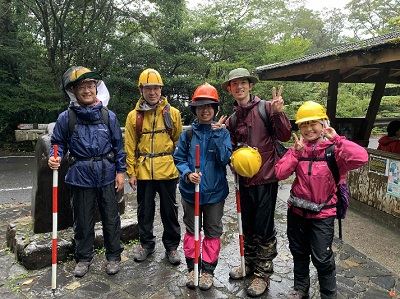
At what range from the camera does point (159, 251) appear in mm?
4312

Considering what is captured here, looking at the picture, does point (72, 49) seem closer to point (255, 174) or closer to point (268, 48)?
point (268, 48)

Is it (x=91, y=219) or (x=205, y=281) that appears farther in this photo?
(x=91, y=219)

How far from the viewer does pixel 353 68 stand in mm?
7312

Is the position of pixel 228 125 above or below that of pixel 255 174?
above

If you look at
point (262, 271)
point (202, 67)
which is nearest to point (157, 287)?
point (262, 271)

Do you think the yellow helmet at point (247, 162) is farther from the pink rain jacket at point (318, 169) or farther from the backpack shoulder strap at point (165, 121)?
Answer: the backpack shoulder strap at point (165, 121)

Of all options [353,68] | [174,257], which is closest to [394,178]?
[353,68]

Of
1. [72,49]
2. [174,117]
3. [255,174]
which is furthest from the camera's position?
[72,49]

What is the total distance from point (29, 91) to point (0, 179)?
5184 millimetres

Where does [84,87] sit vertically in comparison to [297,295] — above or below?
above

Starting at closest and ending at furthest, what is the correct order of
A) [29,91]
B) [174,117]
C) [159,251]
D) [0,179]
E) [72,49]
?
1. [174,117]
2. [159,251]
3. [0,179]
4. [29,91]
5. [72,49]

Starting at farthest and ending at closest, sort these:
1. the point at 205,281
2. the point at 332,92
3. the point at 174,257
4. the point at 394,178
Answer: the point at 332,92 < the point at 394,178 < the point at 174,257 < the point at 205,281

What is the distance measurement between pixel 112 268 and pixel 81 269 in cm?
34

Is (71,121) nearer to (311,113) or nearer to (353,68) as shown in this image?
(311,113)
